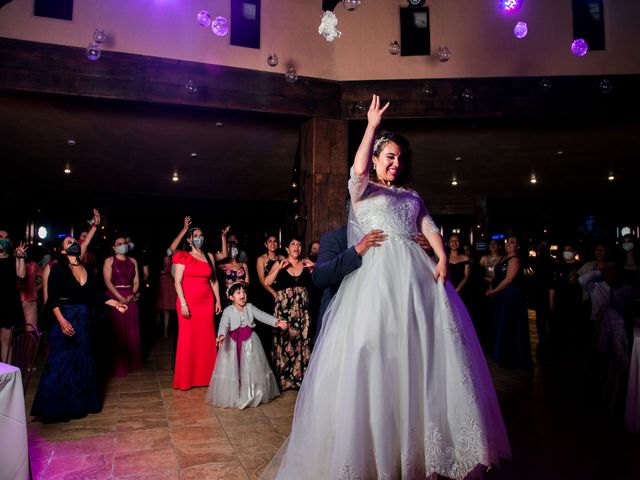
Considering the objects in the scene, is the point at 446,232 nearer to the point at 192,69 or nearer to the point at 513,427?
the point at 192,69

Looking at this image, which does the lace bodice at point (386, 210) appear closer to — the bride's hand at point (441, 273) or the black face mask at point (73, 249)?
the bride's hand at point (441, 273)

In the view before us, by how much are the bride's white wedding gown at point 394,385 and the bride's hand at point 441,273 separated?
0.02m

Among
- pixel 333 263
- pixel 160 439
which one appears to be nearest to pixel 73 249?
pixel 160 439

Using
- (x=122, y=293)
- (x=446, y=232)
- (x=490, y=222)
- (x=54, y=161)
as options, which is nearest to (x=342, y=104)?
(x=122, y=293)

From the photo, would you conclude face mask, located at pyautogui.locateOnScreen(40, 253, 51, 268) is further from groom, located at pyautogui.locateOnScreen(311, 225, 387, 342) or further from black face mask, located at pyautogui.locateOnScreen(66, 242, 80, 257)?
groom, located at pyautogui.locateOnScreen(311, 225, 387, 342)

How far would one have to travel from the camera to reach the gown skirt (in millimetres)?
1701

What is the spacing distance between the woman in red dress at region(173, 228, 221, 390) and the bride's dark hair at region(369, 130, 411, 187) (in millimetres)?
3055

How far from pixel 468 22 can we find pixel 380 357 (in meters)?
6.27

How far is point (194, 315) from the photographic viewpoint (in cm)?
480

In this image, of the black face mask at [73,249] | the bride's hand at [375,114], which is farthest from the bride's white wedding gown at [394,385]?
the black face mask at [73,249]

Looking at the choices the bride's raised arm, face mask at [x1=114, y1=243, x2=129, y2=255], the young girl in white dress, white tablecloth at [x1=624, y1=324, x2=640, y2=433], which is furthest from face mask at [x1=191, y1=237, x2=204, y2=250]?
white tablecloth at [x1=624, y1=324, x2=640, y2=433]

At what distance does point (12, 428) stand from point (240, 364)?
7.72 ft

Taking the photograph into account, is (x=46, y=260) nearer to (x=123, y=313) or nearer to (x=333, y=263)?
(x=123, y=313)

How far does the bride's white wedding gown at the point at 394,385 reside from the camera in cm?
170
